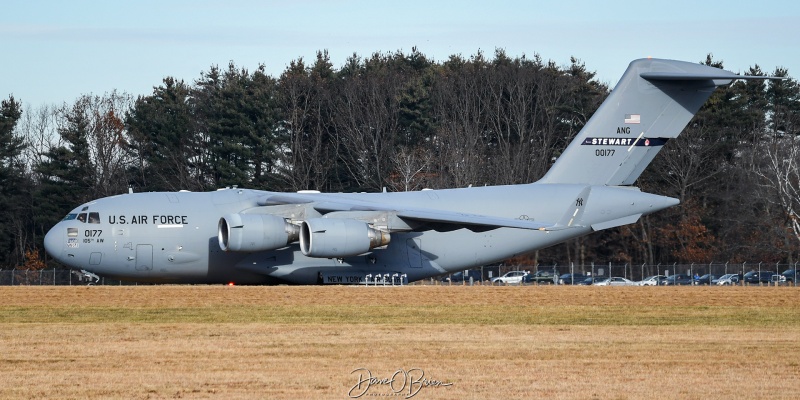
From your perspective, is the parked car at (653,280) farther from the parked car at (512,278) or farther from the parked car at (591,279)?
the parked car at (512,278)

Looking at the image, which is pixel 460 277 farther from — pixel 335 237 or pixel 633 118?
pixel 335 237

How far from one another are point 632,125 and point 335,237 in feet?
29.5

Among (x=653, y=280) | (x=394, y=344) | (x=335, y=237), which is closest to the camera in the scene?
(x=394, y=344)

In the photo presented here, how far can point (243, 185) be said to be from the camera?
57688mm

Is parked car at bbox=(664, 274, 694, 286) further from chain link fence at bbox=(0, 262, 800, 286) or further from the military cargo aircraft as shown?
the military cargo aircraft

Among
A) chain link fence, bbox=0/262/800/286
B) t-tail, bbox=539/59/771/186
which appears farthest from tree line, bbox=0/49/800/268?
t-tail, bbox=539/59/771/186

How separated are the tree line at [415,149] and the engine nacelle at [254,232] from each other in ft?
90.2

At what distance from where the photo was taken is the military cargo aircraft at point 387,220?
27266 mm

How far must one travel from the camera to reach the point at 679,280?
45.8 metres

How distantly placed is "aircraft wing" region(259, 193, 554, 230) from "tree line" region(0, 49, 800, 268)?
84.6ft

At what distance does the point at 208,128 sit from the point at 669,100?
37.8 metres

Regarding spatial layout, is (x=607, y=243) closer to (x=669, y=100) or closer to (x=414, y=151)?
(x=414, y=151)

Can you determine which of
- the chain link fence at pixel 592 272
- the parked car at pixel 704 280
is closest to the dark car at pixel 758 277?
the chain link fence at pixel 592 272

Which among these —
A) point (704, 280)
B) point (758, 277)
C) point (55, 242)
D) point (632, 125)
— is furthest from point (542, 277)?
point (55, 242)
